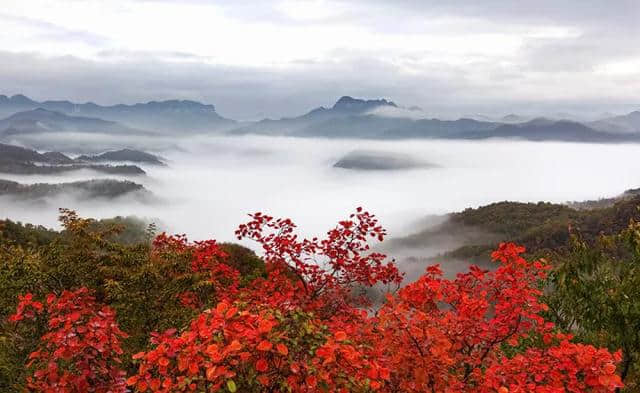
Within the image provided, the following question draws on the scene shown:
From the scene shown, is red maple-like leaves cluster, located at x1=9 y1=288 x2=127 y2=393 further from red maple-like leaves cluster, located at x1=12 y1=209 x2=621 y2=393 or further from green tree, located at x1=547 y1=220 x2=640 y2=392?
green tree, located at x1=547 y1=220 x2=640 y2=392

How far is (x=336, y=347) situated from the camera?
605 centimetres

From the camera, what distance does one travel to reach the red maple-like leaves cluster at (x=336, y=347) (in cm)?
620

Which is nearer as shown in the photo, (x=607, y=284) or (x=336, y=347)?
(x=336, y=347)

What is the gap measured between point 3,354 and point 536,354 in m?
11.6

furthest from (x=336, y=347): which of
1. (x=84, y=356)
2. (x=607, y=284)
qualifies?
(x=607, y=284)

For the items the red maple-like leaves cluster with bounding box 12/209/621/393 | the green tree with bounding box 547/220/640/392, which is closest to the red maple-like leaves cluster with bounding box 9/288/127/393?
the red maple-like leaves cluster with bounding box 12/209/621/393

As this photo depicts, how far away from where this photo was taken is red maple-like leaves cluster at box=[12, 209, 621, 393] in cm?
620

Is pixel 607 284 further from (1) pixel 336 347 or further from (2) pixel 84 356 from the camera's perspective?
Answer: (2) pixel 84 356

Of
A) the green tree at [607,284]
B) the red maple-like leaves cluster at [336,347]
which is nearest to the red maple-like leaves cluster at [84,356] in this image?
the red maple-like leaves cluster at [336,347]

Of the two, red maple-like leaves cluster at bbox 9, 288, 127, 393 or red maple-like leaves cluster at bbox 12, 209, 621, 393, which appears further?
red maple-like leaves cluster at bbox 9, 288, 127, 393

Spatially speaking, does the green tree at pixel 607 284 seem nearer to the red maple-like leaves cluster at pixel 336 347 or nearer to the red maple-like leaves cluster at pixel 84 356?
the red maple-like leaves cluster at pixel 336 347

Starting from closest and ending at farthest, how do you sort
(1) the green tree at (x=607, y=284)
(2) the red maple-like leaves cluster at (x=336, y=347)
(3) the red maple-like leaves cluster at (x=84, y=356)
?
(2) the red maple-like leaves cluster at (x=336, y=347), (3) the red maple-like leaves cluster at (x=84, y=356), (1) the green tree at (x=607, y=284)

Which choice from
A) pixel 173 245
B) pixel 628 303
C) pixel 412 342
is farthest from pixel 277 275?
pixel 628 303

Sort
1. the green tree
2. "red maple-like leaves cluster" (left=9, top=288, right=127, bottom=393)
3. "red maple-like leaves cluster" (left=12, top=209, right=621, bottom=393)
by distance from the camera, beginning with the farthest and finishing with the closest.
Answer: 1. the green tree
2. "red maple-like leaves cluster" (left=9, top=288, right=127, bottom=393)
3. "red maple-like leaves cluster" (left=12, top=209, right=621, bottom=393)
